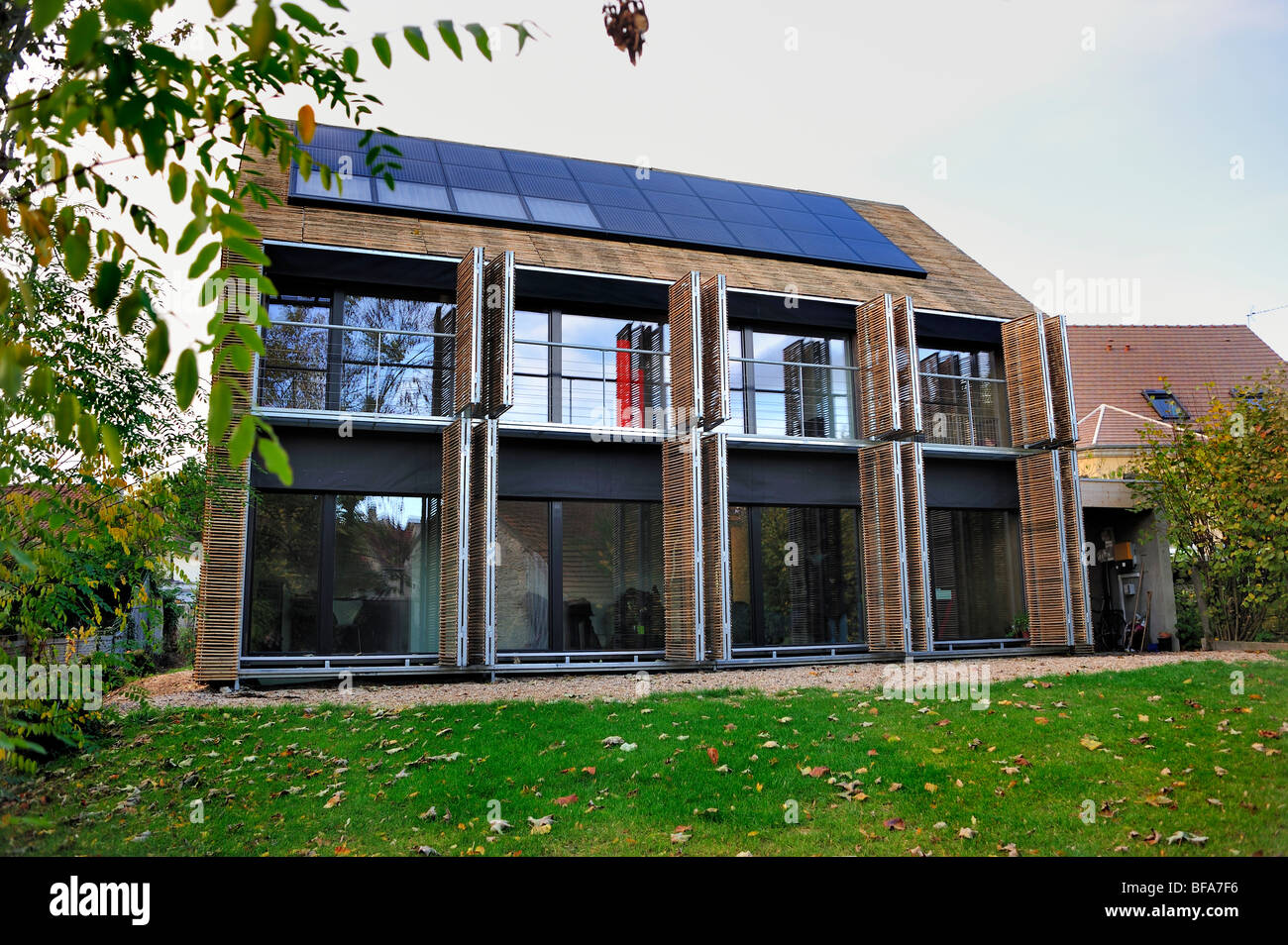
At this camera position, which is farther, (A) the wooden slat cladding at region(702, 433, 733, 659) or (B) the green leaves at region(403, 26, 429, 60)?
(A) the wooden slat cladding at region(702, 433, 733, 659)

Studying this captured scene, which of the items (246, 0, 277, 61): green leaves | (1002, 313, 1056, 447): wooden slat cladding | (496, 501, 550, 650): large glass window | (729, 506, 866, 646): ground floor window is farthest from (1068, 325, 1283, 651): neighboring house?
(246, 0, 277, 61): green leaves

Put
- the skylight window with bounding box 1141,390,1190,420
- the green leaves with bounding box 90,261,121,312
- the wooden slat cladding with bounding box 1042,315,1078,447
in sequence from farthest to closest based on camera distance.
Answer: the skylight window with bounding box 1141,390,1190,420 → the wooden slat cladding with bounding box 1042,315,1078,447 → the green leaves with bounding box 90,261,121,312

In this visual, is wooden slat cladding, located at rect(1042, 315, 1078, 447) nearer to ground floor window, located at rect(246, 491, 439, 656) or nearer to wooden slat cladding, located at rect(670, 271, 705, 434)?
wooden slat cladding, located at rect(670, 271, 705, 434)

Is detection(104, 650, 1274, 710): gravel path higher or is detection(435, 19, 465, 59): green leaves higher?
detection(435, 19, 465, 59): green leaves

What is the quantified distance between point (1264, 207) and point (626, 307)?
10.1 meters

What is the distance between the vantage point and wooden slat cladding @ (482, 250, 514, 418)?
41.3 ft

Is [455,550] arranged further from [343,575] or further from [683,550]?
[683,550]

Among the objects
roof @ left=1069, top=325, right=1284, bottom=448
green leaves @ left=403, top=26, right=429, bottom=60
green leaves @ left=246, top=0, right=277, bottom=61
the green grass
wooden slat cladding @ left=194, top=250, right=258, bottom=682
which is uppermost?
roof @ left=1069, top=325, right=1284, bottom=448

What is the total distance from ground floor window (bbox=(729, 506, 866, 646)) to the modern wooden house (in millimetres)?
46

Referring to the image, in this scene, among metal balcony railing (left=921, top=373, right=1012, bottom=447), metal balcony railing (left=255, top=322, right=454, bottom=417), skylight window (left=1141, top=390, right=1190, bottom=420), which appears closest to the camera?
metal balcony railing (left=255, top=322, right=454, bottom=417)

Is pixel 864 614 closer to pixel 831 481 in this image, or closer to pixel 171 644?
pixel 831 481

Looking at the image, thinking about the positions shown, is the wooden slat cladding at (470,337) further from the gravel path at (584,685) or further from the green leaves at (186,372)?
the green leaves at (186,372)

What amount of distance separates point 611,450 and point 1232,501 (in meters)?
9.86

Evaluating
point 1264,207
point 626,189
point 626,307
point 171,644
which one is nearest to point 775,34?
point 1264,207
